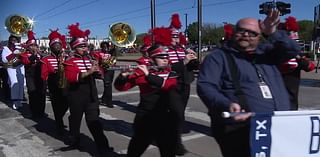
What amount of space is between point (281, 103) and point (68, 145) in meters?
4.09

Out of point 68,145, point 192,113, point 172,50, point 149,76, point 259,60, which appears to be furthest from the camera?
point 192,113

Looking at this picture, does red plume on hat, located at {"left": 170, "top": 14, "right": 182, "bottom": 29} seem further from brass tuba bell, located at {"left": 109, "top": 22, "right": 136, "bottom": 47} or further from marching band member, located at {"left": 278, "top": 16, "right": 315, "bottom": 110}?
brass tuba bell, located at {"left": 109, "top": 22, "right": 136, "bottom": 47}

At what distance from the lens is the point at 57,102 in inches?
288

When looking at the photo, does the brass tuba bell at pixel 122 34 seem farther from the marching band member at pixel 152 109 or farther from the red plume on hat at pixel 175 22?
the marching band member at pixel 152 109

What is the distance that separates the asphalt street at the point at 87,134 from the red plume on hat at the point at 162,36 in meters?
1.57

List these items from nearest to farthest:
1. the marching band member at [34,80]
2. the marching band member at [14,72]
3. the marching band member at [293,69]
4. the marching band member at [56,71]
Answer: the marching band member at [293,69] < the marching band member at [56,71] < the marching band member at [34,80] < the marching band member at [14,72]

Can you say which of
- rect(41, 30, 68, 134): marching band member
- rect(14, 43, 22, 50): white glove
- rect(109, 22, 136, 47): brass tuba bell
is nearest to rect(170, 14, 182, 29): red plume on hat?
rect(41, 30, 68, 134): marching band member

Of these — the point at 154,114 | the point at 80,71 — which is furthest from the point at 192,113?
the point at 154,114

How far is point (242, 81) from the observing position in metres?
3.04

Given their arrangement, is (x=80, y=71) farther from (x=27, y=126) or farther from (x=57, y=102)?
(x=27, y=126)

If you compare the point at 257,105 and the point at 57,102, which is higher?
the point at 257,105

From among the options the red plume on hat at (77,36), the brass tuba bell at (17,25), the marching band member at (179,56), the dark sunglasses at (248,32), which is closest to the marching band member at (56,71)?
the red plume on hat at (77,36)

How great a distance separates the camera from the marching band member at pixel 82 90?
5688mm

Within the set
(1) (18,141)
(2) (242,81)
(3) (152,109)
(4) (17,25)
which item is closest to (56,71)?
(1) (18,141)
